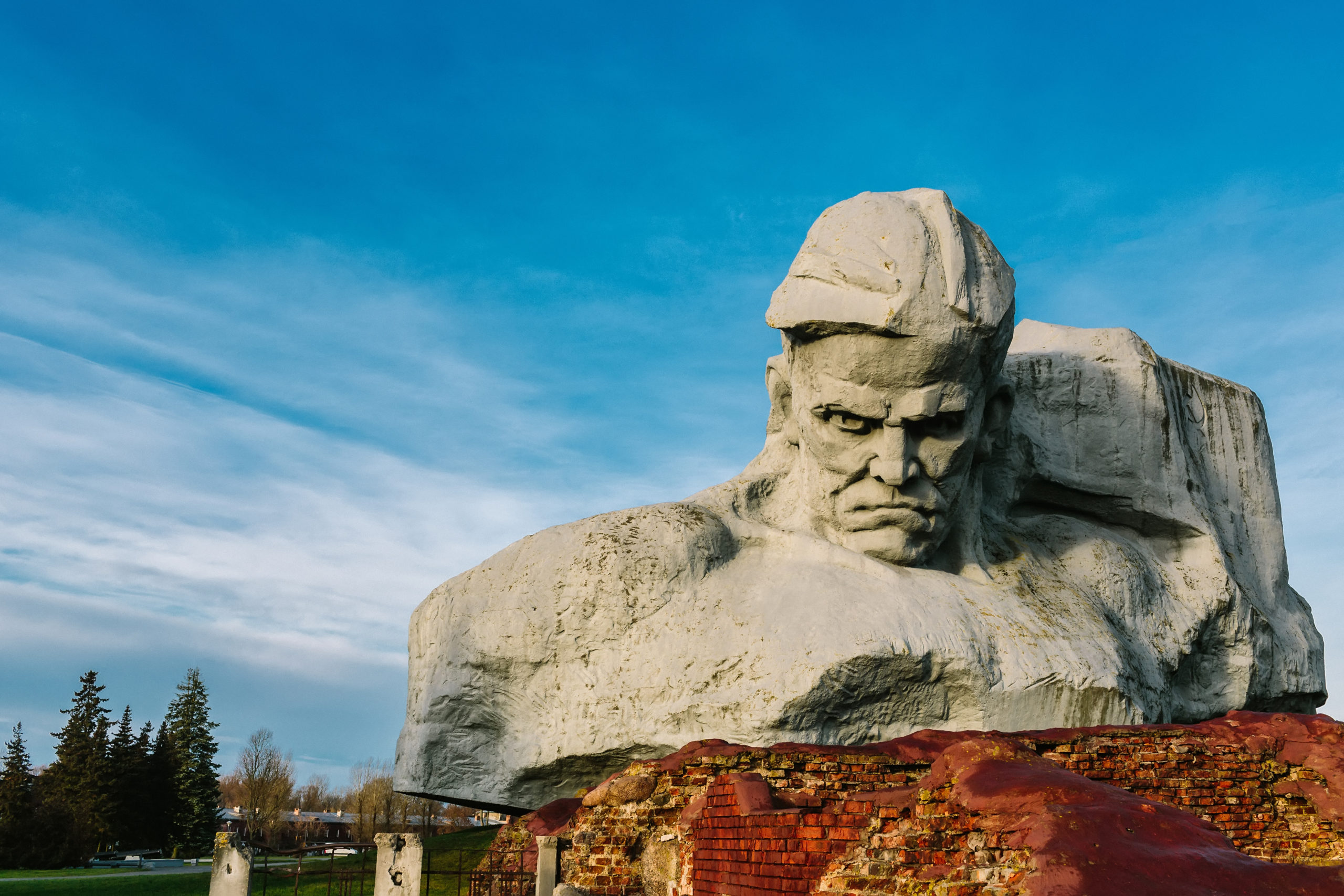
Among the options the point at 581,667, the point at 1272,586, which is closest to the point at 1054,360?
the point at 1272,586

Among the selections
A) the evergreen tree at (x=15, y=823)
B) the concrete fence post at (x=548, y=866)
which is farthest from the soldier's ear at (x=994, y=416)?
the evergreen tree at (x=15, y=823)

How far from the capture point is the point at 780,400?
8.11 m

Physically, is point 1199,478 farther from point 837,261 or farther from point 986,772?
point 986,772

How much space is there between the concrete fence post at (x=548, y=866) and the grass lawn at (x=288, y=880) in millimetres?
1484

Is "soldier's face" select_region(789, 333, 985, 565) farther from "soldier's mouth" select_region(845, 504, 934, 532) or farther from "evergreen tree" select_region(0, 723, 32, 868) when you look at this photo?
"evergreen tree" select_region(0, 723, 32, 868)

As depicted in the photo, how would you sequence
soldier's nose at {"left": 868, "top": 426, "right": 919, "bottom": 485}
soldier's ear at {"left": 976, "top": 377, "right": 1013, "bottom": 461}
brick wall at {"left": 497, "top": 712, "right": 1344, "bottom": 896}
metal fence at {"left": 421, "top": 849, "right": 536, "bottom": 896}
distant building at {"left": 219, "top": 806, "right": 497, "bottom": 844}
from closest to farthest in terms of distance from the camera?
brick wall at {"left": 497, "top": 712, "right": 1344, "bottom": 896}
metal fence at {"left": 421, "top": 849, "right": 536, "bottom": 896}
soldier's nose at {"left": 868, "top": 426, "right": 919, "bottom": 485}
soldier's ear at {"left": 976, "top": 377, "right": 1013, "bottom": 461}
distant building at {"left": 219, "top": 806, "right": 497, "bottom": 844}

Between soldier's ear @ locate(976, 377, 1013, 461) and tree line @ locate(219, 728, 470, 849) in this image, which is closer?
soldier's ear @ locate(976, 377, 1013, 461)

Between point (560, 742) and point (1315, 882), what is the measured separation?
455cm

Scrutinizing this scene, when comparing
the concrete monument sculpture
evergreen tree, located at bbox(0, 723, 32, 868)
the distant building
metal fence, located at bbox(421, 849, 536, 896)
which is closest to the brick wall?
metal fence, located at bbox(421, 849, 536, 896)

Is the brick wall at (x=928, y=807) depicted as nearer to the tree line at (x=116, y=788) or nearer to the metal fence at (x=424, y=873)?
the metal fence at (x=424, y=873)

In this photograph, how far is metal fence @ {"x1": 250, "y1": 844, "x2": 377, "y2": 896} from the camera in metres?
6.68

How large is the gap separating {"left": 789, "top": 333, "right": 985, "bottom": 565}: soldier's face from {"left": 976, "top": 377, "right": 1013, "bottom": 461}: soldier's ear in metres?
0.10

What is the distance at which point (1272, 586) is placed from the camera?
10.2m

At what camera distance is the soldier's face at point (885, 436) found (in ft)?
22.0
